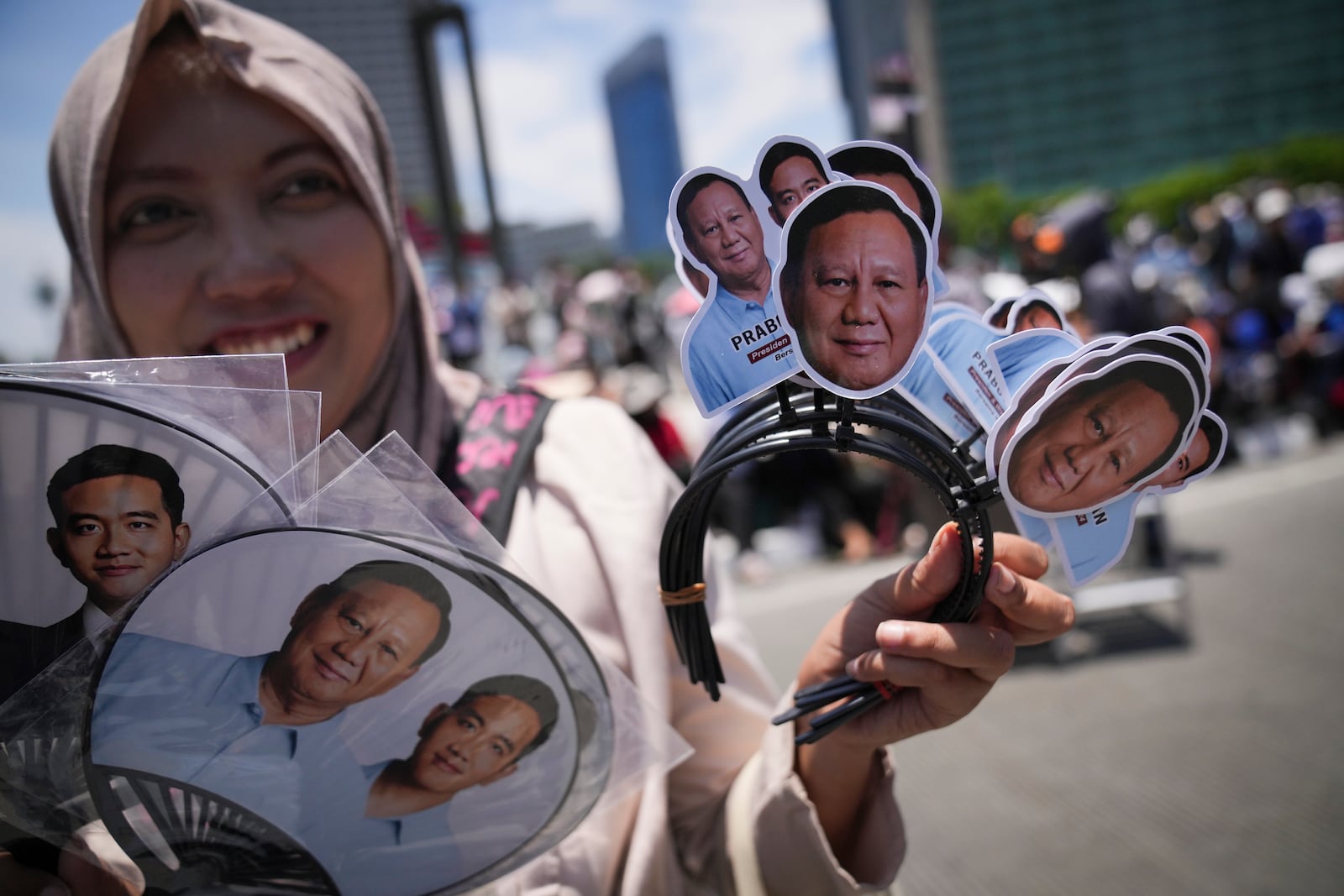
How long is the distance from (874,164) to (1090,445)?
10.8 inches

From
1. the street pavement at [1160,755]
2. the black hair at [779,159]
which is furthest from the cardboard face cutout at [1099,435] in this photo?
the street pavement at [1160,755]

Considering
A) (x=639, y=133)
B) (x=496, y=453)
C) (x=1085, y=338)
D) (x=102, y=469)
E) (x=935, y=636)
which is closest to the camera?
(x=102, y=469)

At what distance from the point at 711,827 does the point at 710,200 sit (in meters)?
0.79

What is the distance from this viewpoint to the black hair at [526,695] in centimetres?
71

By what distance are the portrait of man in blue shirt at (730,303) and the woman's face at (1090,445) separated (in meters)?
0.20

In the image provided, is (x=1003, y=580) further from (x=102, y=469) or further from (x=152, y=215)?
(x=152, y=215)

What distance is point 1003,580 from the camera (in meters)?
0.70

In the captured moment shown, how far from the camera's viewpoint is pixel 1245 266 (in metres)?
7.18

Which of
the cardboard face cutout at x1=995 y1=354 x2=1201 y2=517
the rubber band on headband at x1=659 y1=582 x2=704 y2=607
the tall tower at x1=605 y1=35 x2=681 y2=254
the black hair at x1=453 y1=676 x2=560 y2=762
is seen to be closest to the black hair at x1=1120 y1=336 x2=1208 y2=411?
the cardboard face cutout at x1=995 y1=354 x2=1201 y2=517

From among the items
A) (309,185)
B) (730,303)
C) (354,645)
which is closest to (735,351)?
(730,303)

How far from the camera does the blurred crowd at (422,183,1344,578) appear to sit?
3.99 m

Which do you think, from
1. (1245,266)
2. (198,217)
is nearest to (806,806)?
(198,217)

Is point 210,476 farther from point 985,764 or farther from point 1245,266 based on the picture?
point 1245,266

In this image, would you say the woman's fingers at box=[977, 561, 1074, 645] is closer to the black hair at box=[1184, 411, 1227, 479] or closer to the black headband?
the black headband
